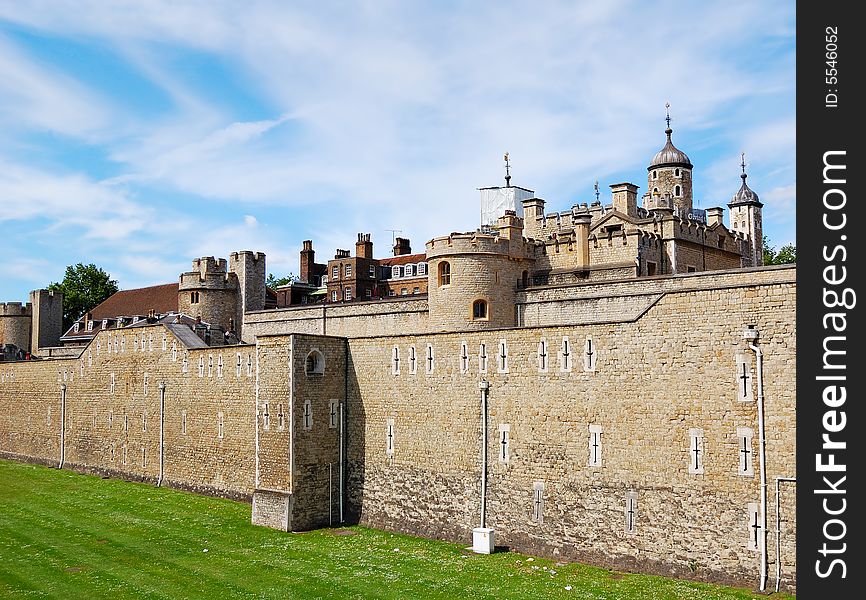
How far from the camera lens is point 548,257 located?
3894cm

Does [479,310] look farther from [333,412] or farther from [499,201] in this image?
[499,201]

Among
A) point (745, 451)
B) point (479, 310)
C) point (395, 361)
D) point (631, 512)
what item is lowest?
point (631, 512)

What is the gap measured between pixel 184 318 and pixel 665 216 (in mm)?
28246

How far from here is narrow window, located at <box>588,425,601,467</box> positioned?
2427 cm

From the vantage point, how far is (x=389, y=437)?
97.8ft

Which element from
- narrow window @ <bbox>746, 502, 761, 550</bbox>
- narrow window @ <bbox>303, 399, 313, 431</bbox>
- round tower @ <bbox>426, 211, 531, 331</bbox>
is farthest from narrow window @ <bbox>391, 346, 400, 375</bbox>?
narrow window @ <bbox>746, 502, 761, 550</bbox>

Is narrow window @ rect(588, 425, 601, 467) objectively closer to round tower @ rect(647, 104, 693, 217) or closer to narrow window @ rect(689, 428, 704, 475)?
narrow window @ rect(689, 428, 704, 475)

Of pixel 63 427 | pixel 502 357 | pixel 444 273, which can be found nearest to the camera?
pixel 502 357

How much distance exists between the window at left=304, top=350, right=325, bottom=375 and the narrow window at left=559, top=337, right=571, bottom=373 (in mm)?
9340

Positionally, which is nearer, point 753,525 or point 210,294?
point 753,525

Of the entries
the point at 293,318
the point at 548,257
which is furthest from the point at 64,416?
the point at 548,257

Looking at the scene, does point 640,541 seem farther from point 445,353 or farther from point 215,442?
point 215,442

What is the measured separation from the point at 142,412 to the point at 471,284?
55.0ft

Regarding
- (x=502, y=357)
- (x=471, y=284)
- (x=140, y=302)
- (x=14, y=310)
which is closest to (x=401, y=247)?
(x=140, y=302)
